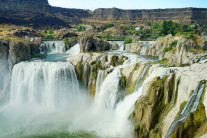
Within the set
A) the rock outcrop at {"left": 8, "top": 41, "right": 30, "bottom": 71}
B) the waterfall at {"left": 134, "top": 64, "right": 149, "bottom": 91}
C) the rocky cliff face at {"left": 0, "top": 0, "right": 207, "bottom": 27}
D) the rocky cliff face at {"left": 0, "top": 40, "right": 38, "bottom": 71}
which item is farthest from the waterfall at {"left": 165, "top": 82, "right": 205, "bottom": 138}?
the rocky cliff face at {"left": 0, "top": 0, "right": 207, "bottom": 27}

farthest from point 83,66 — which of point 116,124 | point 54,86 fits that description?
point 116,124

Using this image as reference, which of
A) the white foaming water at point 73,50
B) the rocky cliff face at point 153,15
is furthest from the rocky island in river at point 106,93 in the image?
the rocky cliff face at point 153,15

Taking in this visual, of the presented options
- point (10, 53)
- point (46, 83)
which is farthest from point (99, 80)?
point (10, 53)

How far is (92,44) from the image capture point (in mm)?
38219

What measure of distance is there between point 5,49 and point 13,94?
25.7 ft

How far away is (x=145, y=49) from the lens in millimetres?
34781

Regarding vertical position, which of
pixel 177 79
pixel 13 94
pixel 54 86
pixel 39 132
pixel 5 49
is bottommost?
pixel 39 132

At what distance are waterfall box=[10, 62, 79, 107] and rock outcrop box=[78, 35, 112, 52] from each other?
1154cm

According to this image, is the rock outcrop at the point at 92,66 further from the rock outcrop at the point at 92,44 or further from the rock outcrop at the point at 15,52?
the rock outcrop at the point at 92,44

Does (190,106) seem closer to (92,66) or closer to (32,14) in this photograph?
(92,66)

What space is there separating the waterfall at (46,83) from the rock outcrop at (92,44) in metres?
11.5

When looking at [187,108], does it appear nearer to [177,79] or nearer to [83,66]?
[177,79]

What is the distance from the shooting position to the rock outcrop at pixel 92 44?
3719 centimetres

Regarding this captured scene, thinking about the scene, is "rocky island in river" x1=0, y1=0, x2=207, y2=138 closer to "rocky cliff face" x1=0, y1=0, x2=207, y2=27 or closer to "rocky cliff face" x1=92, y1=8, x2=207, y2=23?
"rocky cliff face" x1=0, y1=0, x2=207, y2=27
